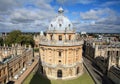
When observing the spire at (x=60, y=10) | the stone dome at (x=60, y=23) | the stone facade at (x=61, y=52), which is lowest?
the stone facade at (x=61, y=52)

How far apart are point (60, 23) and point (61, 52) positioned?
774 centimetres

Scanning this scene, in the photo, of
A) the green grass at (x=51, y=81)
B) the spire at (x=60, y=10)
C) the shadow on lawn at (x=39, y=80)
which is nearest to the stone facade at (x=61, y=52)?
the shadow on lawn at (x=39, y=80)

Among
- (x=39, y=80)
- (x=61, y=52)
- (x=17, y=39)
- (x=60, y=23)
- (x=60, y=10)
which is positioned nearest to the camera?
(x=39, y=80)

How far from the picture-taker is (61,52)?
108ft

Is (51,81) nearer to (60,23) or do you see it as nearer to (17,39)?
(60,23)

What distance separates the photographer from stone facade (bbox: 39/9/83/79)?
108 ft

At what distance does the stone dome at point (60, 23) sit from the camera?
113ft

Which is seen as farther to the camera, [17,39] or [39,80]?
[17,39]

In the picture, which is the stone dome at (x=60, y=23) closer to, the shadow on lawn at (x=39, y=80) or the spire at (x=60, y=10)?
the spire at (x=60, y=10)

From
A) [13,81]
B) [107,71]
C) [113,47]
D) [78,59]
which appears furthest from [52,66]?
[113,47]

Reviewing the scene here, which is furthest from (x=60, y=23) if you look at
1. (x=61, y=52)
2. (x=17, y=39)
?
(x=17, y=39)

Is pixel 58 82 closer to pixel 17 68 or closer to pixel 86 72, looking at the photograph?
pixel 86 72

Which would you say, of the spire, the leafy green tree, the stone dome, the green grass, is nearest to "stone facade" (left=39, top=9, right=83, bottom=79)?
the stone dome

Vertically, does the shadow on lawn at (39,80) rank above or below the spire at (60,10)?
below
